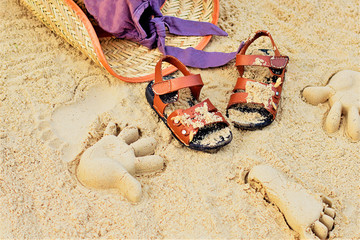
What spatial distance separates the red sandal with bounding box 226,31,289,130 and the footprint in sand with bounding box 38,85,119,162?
0.56 metres

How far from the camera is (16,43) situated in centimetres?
172

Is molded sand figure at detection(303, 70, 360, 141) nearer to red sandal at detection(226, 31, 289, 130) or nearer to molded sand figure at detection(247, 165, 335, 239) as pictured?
red sandal at detection(226, 31, 289, 130)

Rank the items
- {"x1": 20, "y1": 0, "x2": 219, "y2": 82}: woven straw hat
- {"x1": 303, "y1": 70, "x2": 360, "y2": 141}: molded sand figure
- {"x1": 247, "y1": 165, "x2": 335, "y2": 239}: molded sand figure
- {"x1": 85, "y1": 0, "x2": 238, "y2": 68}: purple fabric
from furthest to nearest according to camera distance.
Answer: {"x1": 85, "y1": 0, "x2": 238, "y2": 68}: purple fabric → {"x1": 20, "y1": 0, "x2": 219, "y2": 82}: woven straw hat → {"x1": 303, "y1": 70, "x2": 360, "y2": 141}: molded sand figure → {"x1": 247, "y1": 165, "x2": 335, "y2": 239}: molded sand figure

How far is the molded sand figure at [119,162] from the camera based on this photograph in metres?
1.18

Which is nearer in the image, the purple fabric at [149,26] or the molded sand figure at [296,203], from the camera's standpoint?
the molded sand figure at [296,203]

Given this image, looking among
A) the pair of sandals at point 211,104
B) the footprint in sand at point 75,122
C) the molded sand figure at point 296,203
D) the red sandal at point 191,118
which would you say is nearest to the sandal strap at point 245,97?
the pair of sandals at point 211,104

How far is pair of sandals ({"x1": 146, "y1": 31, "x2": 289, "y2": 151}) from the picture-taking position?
→ 1.37m

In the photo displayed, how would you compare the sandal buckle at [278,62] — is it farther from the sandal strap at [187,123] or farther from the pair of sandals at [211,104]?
the sandal strap at [187,123]

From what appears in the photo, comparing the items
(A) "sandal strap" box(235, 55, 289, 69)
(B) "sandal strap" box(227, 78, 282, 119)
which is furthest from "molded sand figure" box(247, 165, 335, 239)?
(A) "sandal strap" box(235, 55, 289, 69)

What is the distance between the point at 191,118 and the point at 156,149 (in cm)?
19

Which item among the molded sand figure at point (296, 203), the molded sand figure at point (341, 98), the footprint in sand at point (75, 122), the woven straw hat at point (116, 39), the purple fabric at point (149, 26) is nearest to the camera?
the molded sand figure at point (296, 203)

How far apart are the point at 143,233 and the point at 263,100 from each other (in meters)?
0.78

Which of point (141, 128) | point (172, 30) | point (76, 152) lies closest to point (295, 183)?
point (141, 128)

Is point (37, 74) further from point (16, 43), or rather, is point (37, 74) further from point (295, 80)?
point (295, 80)
